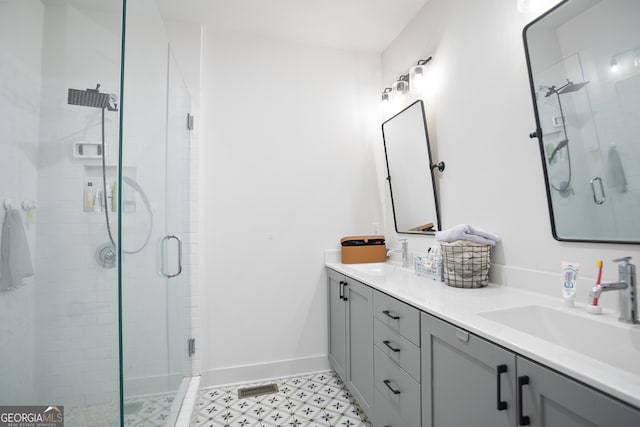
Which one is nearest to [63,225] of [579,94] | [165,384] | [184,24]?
[165,384]

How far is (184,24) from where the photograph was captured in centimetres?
231

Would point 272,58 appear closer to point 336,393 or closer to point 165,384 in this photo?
point 165,384

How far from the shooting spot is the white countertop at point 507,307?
2.10 feet

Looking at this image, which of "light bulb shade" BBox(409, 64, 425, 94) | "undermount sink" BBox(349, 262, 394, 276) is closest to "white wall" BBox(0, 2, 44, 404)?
"undermount sink" BBox(349, 262, 394, 276)

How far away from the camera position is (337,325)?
2.28 meters

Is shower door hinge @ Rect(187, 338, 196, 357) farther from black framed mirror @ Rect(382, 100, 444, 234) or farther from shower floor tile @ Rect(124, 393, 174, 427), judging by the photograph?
black framed mirror @ Rect(382, 100, 444, 234)

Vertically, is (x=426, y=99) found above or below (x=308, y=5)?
below

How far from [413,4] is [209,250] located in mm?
2252

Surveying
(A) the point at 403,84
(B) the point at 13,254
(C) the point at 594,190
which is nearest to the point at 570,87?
(C) the point at 594,190

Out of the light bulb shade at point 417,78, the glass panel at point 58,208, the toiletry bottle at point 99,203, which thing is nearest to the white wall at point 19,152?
the glass panel at point 58,208

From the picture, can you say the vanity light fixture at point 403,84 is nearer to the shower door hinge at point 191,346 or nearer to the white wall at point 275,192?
the white wall at point 275,192

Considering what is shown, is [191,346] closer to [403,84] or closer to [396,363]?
[396,363]

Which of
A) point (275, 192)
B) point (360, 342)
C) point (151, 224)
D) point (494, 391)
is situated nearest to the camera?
point (494, 391)

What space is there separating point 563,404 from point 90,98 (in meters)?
1.73
